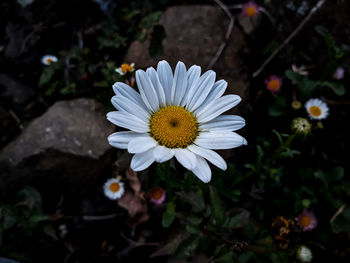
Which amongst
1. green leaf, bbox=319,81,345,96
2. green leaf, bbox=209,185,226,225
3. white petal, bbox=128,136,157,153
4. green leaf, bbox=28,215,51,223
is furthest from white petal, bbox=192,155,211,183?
green leaf, bbox=319,81,345,96

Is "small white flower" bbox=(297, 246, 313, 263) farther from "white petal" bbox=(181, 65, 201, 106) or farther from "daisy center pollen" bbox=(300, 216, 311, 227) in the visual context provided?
"white petal" bbox=(181, 65, 201, 106)

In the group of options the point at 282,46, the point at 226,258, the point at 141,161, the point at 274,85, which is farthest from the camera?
the point at 282,46

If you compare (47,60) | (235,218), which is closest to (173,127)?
(235,218)

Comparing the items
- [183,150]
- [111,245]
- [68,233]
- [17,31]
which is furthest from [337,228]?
[17,31]

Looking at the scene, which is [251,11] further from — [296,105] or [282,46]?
[296,105]

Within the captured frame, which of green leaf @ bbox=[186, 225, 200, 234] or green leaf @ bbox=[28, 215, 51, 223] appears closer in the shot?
green leaf @ bbox=[186, 225, 200, 234]
